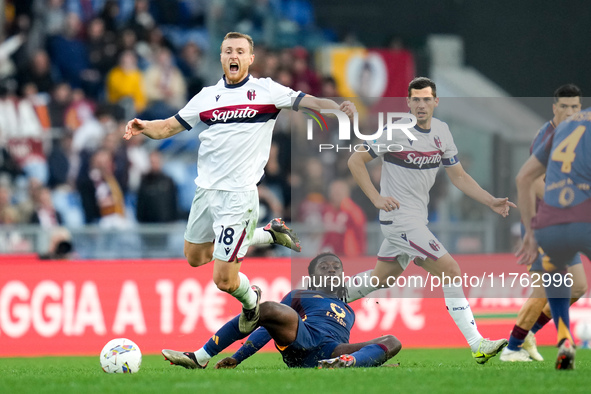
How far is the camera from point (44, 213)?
13750 millimetres

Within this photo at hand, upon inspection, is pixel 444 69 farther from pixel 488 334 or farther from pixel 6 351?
pixel 6 351

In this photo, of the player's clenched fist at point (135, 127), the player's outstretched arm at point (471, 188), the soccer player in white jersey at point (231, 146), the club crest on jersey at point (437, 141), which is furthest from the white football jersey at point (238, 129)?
the player's outstretched arm at point (471, 188)

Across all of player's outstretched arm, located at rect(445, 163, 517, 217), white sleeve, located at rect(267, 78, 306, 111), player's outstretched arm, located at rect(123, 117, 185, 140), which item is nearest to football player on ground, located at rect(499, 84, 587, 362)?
player's outstretched arm, located at rect(445, 163, 517, 217)

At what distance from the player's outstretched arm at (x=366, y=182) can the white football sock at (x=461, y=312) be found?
103 centimetres

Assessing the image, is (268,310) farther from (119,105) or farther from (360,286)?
(119,105)

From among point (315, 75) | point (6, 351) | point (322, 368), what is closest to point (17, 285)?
point (6, 351)

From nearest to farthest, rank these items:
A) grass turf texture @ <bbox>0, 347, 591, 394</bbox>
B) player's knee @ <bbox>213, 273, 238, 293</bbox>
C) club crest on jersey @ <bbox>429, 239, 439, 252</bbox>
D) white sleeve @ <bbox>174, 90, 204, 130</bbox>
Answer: grass turf texture @ <bbox>0, 347, 591, 394</bbox> → player's knee @ <bbox>213, 273, 238, 293</bbox> → white sleeve @ <bbox>174, 90, 204, 130</bbox> → club crest on jersey @ <bbox>429, 239, 439, 252</bbox>

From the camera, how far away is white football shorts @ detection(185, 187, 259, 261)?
836 cm

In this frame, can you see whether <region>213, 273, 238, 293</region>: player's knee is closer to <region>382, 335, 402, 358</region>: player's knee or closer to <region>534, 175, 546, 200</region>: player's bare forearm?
<region>382, 335, 402, 358</region>: player's knee

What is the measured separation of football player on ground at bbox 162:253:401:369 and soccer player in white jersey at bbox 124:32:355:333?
0.42 metres

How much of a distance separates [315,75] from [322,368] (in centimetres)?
1022

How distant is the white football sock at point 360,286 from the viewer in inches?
385

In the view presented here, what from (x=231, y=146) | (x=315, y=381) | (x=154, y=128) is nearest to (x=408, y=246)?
(x=231, y=146)

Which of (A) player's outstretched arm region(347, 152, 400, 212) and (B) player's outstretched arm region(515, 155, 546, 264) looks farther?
(A) player's outstretched arm region(347, 152, 400, 212)
